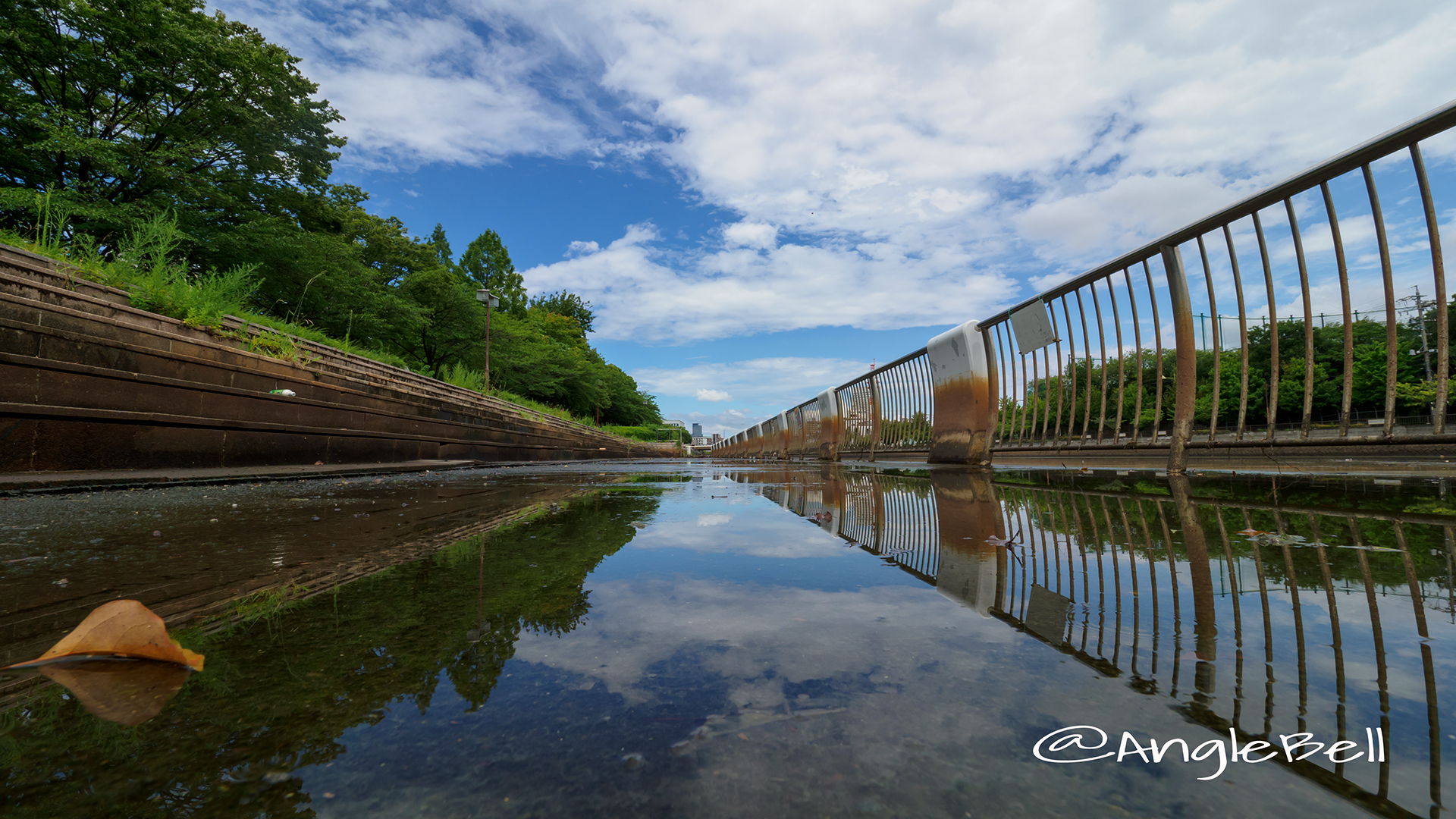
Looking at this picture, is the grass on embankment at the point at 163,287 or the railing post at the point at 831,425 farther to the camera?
the railing post at the point at 831,425

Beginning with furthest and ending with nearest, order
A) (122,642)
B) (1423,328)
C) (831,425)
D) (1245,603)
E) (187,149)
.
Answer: (1423,328) < (187,149) < (831,425) < (1245,603) < (122,642)

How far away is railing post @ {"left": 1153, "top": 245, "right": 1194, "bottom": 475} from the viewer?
4102 mm

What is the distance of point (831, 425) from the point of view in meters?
13.4

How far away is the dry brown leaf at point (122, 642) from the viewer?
0.91 meters

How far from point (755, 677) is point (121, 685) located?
3.06 feet

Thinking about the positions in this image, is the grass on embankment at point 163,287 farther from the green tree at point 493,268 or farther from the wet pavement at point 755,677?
the green tree at point 493,268

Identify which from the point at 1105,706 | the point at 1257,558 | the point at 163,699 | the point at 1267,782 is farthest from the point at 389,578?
the point at 1257,558

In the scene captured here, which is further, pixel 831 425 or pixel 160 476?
pixel 831 425

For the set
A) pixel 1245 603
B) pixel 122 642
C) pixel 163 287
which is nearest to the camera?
pixel 122 642

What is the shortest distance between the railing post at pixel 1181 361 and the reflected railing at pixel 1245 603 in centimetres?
179

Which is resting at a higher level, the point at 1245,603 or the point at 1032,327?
the point at 1032,327

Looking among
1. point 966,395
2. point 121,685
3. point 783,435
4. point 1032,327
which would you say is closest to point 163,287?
point 121,685

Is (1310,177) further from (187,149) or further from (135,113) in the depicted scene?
(135,113)

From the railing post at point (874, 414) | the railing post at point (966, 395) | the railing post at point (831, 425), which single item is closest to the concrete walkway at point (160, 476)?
the railing post at point (966, 395)
